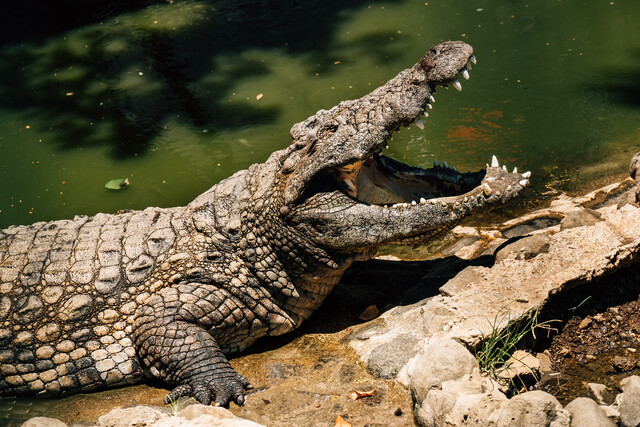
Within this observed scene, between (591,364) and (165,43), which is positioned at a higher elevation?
(165,43)

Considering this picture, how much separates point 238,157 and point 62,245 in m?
2.80

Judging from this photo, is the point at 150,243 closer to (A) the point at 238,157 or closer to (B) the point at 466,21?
(A) the point at 238,157

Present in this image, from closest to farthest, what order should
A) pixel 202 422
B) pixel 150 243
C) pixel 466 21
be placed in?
1. pixel 202 422
2. pixel 150 243
3. pixel 466 21

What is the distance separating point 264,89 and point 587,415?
6.48 meters

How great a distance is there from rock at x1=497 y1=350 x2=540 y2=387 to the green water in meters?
2.61

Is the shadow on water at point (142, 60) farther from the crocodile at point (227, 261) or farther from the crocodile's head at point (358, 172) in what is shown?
the crocodile's head at point (358, 172)

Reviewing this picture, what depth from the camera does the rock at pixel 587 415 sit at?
295 cm

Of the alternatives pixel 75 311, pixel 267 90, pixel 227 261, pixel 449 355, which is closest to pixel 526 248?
pixel 449 355

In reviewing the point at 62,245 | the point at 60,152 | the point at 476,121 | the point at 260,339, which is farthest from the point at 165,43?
the point at 260,339

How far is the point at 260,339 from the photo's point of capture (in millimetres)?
5102

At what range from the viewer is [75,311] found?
15.5 ft

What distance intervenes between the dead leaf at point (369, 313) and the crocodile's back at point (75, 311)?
1.52 metres

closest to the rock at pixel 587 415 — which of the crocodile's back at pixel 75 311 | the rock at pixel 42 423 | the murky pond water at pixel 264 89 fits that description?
the rock at pixel 42 423

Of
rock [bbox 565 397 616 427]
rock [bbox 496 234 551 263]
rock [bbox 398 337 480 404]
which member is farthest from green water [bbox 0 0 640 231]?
rock [bbox 565 397 616 427]
